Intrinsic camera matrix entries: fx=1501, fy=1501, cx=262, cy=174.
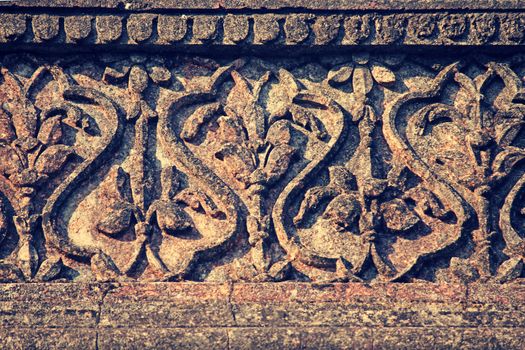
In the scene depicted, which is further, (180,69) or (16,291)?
(180,69)

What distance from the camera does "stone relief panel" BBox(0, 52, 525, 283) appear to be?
829cm

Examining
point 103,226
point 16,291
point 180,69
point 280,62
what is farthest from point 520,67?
point 16,291

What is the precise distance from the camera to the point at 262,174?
845 cm

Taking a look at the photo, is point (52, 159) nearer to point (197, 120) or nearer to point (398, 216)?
point (197, 120)

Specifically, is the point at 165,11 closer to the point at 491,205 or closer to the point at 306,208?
the point at 306,208

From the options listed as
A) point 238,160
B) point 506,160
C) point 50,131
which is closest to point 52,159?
point 50,131

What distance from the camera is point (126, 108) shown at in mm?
8695

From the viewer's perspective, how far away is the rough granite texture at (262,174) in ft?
26.5

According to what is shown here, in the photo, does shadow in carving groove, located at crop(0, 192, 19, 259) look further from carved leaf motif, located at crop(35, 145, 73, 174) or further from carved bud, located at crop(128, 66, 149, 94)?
carved bud, located at crop(128, 66, 149, 94)

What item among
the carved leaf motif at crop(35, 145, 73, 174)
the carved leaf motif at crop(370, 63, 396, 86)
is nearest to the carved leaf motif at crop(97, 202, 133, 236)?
the carved leaf motif at crop(35, 145, 73, 174)

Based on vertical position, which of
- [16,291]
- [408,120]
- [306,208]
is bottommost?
[16,291]

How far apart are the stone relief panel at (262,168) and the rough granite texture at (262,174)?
1 centimetres

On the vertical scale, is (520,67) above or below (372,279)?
above

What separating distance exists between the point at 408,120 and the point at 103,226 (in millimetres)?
1865
